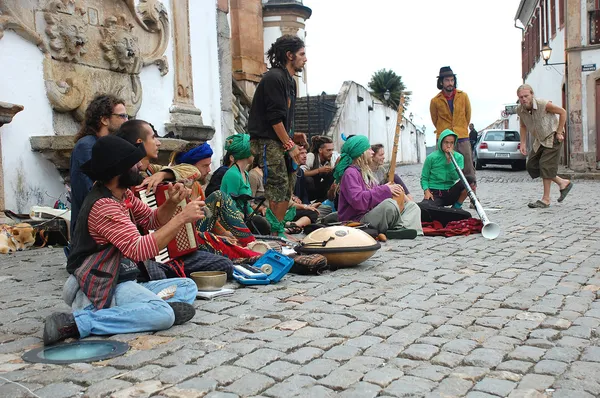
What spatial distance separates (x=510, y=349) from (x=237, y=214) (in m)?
3.53

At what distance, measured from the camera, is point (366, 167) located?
320 inches

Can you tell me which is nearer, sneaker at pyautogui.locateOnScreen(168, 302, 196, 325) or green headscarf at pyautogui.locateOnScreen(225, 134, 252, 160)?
sneaker at pyautogui.locateOnScreen(168, 302, 196, 325)

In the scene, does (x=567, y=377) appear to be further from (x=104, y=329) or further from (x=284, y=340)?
(x=104, y=329)

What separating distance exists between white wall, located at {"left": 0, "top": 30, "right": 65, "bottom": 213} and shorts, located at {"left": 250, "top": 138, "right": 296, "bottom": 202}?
2674mm

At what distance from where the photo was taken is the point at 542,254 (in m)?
7.03

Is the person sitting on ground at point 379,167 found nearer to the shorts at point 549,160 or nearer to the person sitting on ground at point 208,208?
the person sitting on ground at point 208,208

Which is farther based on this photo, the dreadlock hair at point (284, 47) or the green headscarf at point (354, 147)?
the green headscarf at point (354, 147)

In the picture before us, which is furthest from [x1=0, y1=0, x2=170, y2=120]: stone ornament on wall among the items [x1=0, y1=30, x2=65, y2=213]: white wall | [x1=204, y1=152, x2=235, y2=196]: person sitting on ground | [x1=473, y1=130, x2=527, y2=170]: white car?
[x1=473, y1=130, x2=527, y2=170]: white car

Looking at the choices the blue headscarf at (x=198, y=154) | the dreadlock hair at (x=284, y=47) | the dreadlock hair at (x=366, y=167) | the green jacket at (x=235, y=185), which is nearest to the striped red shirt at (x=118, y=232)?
the blue headscarf at (x=198, y=154)

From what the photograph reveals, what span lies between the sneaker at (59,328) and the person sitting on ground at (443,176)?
270 inches

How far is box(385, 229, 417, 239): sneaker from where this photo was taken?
8.36m

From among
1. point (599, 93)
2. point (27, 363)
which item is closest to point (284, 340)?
point (27, 363)

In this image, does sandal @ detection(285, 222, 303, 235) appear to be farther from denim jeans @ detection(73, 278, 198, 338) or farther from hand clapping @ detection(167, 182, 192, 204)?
denim jeans @ detection(73, 278, 198, 338)

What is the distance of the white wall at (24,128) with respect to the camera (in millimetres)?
8266
